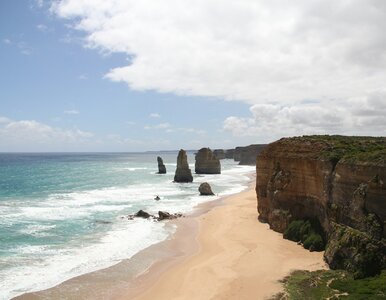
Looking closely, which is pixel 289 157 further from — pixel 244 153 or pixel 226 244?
pixel 244 153

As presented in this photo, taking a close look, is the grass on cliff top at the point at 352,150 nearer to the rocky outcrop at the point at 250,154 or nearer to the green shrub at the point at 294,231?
the green shrub at the point at 294,231

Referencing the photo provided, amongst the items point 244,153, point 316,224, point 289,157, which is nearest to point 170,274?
point 316,224

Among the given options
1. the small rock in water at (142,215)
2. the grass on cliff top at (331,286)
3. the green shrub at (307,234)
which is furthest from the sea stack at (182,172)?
the grass on cliff top at (331,286)

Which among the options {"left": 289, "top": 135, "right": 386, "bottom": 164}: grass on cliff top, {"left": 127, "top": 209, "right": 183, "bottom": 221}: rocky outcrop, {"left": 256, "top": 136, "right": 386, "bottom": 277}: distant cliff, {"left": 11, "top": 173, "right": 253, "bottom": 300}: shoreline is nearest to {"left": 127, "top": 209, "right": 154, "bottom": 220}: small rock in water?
{"left": 127, "top": 209, "right": 183, "bottom": 221}: rocky outcrop

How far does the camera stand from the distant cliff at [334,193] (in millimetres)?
21938

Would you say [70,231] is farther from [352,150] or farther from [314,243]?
[352,150]

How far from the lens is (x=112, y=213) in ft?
152

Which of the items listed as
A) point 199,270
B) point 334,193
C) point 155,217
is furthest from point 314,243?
point 155,217

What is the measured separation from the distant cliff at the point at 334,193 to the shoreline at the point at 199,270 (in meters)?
1.96

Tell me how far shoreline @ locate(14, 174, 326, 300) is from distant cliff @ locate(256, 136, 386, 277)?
6.44 ft

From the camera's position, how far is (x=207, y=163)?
345ft

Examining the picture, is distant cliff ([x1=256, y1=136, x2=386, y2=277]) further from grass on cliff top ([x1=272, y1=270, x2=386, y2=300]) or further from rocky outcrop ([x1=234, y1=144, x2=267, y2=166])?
rocky outcrop ([x1=234, y1=144, x2=267, y2=166])

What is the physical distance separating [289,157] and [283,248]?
796 centimetres

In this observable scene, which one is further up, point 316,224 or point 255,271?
point 316,224
